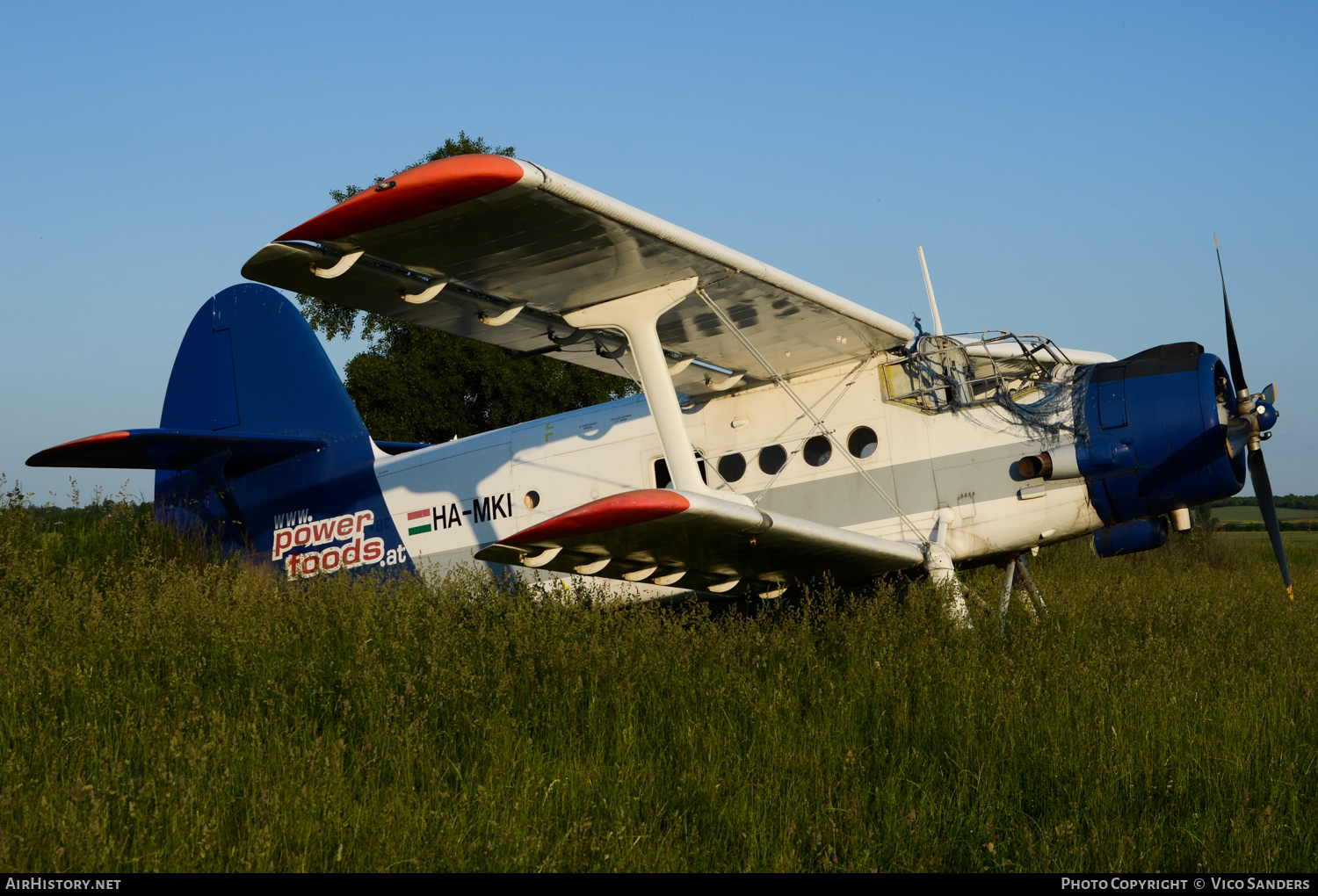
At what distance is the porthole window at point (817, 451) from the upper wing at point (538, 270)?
2.19 ft

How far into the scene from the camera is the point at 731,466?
7355 millimetres

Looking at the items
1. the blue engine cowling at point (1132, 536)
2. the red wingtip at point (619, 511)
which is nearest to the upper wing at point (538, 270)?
the red wingtip at point (619, 511)

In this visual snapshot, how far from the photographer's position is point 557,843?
2.97 m

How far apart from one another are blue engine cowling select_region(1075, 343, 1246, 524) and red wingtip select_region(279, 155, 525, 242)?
4.25 metres

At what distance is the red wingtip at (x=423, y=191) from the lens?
4672mm

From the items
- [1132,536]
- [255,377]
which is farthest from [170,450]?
[1132,536]

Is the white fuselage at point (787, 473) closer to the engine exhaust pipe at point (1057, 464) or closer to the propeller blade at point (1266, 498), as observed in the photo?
the engine exhaust pipe at point (1057, 464)

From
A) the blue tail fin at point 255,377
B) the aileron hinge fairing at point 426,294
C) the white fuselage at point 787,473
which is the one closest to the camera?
the aileron hinge fairing at point 426,294

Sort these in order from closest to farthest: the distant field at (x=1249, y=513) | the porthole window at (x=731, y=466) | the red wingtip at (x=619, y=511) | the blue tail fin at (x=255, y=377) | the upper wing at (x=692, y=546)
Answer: the red wingtip at (x=619, y=511), the upper wing at (x=692, y=546), the porthole window at (x=731, y=466), the blue tail fin at (x=255, y=377), the distant field at (x=1249, y=513)

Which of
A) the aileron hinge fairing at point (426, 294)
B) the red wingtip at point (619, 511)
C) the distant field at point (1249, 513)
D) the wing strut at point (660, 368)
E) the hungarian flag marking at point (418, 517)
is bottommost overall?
the distant field at point (1249, 513)

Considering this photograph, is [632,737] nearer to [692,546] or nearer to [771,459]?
[692,546]

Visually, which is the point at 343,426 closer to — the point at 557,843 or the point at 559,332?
the point at 559,332

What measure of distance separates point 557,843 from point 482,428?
58.2ft

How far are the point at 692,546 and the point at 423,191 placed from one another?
2.52 meters
